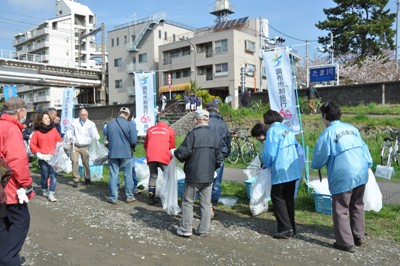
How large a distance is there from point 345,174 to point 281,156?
2.83ft

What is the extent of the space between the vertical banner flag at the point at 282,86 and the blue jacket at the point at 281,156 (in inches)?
71.6

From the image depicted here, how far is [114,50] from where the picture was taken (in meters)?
52.2

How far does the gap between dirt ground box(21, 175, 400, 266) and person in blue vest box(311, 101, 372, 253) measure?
0.23 meters

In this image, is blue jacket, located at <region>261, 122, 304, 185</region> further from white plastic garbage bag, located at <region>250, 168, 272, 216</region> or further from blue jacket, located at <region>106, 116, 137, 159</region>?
blue jacket, located at <region>106, 116, 137, 159</region>

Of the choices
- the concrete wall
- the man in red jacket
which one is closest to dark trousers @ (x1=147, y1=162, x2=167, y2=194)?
the man in red jacket

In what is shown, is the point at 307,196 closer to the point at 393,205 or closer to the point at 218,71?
the point at 393,205

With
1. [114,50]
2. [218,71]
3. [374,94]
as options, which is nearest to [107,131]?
[374,94]

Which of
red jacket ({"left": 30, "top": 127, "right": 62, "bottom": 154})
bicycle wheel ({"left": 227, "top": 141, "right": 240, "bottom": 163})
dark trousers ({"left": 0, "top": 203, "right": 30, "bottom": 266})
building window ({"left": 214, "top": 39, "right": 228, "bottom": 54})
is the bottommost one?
bicycle wheel ({"left": 227, "top": 141, "right": 240, "bottom": 163})

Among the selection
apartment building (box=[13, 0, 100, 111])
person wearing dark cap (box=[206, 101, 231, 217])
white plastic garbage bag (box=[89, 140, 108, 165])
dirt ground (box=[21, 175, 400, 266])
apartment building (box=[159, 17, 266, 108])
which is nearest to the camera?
dirt ground (box=[21, 175, 400, 266])

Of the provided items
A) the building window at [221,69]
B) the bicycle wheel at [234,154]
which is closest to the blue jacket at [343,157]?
the bicycle wheel at [234,154]

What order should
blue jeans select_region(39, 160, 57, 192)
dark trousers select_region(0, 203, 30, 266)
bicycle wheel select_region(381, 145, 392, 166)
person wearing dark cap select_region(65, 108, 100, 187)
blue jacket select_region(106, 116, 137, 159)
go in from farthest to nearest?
bicycle wheel select_region(381, 145, 392, 166), person wearing dark cap select_region(65, 108, 100, 187), blue jeans select_region(39, 160, 57, 192), blue jacket select_region(106, 116, 137, 159), dark trousers select_region(0, 203, 30, 266)

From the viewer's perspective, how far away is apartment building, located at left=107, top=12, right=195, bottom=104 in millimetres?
Result: 47812

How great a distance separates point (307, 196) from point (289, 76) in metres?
2.31

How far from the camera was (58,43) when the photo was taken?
209 feet
